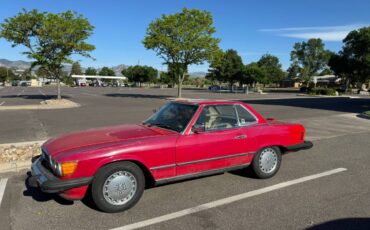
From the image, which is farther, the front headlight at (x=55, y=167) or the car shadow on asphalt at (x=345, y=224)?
the front headlight at (x=55, y=167)

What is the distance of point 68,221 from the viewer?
405cm

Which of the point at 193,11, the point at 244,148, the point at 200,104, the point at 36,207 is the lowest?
the point at 36,207

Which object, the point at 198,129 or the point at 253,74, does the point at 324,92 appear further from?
the point at 198,129

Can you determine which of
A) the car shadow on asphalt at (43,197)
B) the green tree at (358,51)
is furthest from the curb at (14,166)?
the green tree at (358,51)

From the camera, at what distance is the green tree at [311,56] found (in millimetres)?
98875

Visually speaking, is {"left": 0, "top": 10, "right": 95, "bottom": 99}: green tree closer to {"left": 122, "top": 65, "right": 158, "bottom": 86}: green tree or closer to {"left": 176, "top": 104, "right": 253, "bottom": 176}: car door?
{"left": 176, "top": 104, "right": 253, "bottom": 176}: car door

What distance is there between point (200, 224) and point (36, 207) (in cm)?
221

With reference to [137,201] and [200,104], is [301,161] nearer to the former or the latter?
[200,104]

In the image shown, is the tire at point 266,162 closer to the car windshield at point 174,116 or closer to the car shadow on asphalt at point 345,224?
the car windshield at point 174,116

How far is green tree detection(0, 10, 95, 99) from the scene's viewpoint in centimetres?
2227

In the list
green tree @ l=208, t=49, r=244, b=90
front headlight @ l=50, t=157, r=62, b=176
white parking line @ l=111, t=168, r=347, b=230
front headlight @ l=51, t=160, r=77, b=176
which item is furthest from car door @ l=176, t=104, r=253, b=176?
green tree @ l=208, t=49, r=244, b=90

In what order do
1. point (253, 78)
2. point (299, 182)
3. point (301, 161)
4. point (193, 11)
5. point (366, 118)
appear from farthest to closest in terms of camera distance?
point (253, 78) < point (193, 11) < point (366, 118) < point (301, 161) < point (299, 182)

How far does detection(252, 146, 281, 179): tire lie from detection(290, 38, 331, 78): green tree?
102 metres

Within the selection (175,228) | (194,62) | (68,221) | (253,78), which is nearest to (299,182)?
(175,228)
